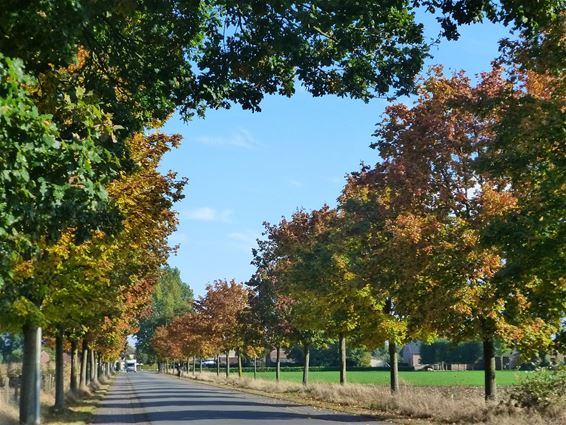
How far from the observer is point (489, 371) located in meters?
22.0

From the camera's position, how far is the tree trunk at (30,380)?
17125mm

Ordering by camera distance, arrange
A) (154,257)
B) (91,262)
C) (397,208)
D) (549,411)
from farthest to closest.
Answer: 1. (154,257)
2. (397,208)
3. (549,411)
4. (91,262)

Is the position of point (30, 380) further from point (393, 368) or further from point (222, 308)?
point (222, 308)

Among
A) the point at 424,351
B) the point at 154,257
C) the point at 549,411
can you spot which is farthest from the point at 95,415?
the point at 424,351

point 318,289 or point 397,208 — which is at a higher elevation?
point 397,208

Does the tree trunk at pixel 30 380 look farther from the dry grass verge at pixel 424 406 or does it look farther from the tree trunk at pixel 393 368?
the tree trunk at pixel 393 368

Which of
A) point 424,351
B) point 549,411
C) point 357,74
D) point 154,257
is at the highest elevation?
point 357,74

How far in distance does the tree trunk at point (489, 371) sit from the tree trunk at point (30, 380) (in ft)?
39.3

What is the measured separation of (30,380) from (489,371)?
42.0 ft

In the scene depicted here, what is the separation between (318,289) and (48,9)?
2498cm

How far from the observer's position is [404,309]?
76.6 feet

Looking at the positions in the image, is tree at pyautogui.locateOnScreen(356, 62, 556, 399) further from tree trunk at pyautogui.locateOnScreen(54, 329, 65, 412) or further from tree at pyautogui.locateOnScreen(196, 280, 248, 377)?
tree at pyautogui.locateOnScreen(196, 280, 248, 377)

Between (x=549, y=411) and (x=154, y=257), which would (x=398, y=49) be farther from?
(x=154, y=257)

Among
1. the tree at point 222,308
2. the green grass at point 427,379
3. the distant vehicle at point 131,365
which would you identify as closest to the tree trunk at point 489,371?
the green grass at point 427,379
